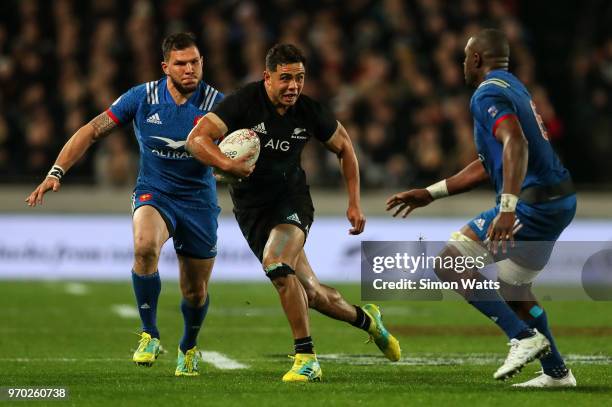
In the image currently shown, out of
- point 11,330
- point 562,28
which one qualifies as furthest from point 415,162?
point 11,330

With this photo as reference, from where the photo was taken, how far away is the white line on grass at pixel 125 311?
13219 millimetres

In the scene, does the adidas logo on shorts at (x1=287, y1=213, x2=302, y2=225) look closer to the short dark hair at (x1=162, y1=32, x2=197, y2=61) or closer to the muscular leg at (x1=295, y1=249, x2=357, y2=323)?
the muscular leg at (x1=295, y1=249, x2=357, y2=323)

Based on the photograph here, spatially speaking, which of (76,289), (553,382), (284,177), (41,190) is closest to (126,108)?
(41,190)

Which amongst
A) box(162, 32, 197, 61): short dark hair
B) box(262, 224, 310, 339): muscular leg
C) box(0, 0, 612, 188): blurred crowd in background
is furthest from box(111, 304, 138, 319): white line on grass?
box(262, 224, 310, 339): muscular leg

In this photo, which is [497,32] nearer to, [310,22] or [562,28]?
[310,22]

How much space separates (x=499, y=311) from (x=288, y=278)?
4.45 feet

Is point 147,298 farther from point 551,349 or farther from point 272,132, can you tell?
point 551,349

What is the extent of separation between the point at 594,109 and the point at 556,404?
41.9 ft

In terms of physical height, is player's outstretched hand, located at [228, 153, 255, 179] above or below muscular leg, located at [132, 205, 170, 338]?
above

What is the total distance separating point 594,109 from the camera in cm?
1902

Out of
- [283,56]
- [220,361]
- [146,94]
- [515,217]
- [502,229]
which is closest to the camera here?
[502,229]

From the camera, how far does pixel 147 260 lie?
8406mm

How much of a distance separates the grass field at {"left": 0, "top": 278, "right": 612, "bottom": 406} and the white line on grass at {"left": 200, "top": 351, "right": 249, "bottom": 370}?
0.02 metres

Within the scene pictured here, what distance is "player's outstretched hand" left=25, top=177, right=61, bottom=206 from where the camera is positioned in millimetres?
8250
